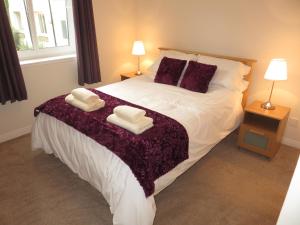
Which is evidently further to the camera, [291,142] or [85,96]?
[291,142]

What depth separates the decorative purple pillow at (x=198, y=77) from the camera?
109 inches

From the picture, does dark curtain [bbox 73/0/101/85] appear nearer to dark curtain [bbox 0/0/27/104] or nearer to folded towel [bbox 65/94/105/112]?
dark curtain [bbox 0/0/27/104]

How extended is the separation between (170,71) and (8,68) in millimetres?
1922

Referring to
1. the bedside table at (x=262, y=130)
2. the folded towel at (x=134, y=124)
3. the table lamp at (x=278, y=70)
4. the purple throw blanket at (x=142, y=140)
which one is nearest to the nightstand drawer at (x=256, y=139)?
the bedside table at (x=262, y=130)

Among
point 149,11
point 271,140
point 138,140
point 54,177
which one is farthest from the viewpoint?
point 149,11

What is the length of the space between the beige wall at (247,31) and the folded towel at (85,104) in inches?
72.7

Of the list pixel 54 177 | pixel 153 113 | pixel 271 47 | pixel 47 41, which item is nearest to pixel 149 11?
pixel 47 41

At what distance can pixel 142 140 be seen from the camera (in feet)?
5.65

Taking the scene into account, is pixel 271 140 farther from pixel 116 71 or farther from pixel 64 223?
pixel 116 71

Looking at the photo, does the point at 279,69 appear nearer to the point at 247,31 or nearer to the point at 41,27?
the point at 247,31

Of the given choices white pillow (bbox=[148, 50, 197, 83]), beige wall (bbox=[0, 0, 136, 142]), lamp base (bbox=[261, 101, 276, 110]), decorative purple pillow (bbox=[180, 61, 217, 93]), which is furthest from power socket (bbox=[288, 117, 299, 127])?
beige wall (bbox=[0, 0, 136, 142])

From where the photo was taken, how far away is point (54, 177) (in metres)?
2.29

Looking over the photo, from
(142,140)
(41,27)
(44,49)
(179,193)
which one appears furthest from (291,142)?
(41,27)

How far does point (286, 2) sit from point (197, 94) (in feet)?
4.45
